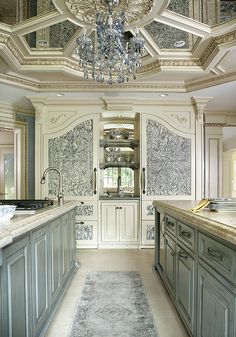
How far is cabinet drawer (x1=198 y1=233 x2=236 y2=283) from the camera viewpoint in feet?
4.10

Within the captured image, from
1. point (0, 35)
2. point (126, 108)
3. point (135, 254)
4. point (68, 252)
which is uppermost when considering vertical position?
point (0, 35)

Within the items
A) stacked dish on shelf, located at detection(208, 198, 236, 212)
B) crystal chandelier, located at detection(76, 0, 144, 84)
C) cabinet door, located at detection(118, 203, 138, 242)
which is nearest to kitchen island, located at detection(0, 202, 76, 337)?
stacked dish on shelf, located at detection(208, 198, 236, 212)

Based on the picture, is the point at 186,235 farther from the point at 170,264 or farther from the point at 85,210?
the point at 85,210

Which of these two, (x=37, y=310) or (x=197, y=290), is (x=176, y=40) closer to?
(x=197, y=290)

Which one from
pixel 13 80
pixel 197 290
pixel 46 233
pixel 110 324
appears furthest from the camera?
pixel 13 80

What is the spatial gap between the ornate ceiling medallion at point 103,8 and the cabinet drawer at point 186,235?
2014 mm

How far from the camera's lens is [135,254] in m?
4.61

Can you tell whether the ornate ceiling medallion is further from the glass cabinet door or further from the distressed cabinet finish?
the glass cabinet door

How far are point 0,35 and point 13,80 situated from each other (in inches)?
44.9

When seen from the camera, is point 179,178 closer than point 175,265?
No

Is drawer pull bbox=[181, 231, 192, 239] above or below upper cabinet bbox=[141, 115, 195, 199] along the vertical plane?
below

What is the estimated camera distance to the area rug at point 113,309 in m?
2.19

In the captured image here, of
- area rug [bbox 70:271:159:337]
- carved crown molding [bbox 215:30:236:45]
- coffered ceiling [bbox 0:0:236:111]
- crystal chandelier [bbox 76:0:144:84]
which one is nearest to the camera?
area rug [bbox 70:271:159:337]

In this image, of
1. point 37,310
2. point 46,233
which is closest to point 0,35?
point 46,233
